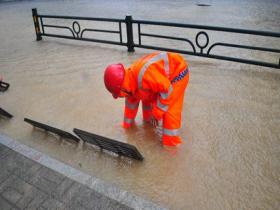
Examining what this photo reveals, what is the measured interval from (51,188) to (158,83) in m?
1.45

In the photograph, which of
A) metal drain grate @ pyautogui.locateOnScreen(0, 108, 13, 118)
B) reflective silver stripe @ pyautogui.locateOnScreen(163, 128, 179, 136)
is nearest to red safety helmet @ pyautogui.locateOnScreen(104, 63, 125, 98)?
reflective silver stripe @ pyautogui.locateOnScreen(163, 128, 179, 136)

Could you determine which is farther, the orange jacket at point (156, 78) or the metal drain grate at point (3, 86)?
the metal drain grate at point (3, 86)

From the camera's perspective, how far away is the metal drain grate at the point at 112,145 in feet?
9.28

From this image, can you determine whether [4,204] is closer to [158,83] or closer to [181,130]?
[158,83]

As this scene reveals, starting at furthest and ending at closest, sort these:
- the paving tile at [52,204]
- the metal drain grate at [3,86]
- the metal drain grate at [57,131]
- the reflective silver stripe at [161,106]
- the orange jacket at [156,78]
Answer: the metal drain grate at [3,86]
the metal drain grate at [57,131]
the reflective silver stripe at [161,106]
the orange jacket at [156,78]
the paving tile at [52,204]

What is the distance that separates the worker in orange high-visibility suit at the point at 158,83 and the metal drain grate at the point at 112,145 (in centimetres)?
45

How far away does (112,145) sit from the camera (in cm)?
299

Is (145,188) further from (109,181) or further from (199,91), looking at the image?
(199,91)

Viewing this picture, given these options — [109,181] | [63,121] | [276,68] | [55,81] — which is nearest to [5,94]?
[55,81]

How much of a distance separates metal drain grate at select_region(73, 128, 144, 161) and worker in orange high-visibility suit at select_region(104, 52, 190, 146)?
453 mm

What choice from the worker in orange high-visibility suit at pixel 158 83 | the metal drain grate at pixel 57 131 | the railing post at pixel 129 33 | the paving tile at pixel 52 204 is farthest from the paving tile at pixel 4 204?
the railing post at pixel 129 33

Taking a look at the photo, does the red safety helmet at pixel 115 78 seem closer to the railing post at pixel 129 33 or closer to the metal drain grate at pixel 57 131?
the metal drain grate at pixel 57 131

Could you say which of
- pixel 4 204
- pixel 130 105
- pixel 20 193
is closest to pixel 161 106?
pixel 130 105

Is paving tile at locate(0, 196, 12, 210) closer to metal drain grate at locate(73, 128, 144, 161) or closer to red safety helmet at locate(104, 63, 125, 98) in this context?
metal drain grate at locate(73, 128, 144, 161)
